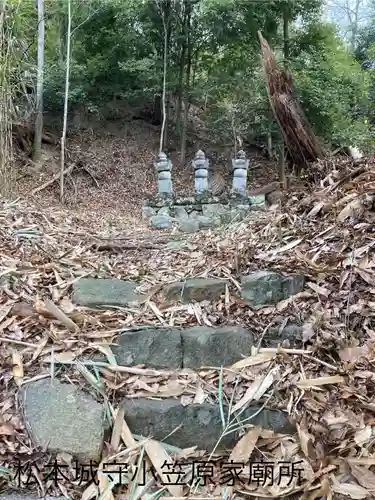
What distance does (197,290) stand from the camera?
2.17 meters

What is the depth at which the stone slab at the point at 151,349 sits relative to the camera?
5.92ft

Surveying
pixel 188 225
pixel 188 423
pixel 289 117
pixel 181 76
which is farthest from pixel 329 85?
pixel 188 423

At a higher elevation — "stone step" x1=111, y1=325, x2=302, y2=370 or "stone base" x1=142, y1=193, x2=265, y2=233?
"stone base" x1=142, y1=193, x2=265, y2=233

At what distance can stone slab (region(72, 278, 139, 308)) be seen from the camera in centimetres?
212

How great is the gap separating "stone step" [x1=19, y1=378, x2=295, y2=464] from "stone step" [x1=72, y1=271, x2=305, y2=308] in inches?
21.8

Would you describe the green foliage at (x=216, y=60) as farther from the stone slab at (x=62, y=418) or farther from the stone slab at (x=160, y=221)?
the stone slab at (x=62, y=418)

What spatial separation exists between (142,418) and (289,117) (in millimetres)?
2030

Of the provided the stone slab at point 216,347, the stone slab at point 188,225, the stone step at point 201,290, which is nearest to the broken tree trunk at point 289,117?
the stone step at point 201,290

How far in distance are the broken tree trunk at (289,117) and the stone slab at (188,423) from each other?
5.93ft

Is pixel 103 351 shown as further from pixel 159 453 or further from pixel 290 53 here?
pixel 290 53

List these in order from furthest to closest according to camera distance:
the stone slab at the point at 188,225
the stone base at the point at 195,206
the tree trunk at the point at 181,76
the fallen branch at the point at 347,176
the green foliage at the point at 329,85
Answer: the tree trunk at the point at 181,76 < the green foliage at the point at 329,85 < the stone base at the point at 195,206 < the stone slab at the point at 188,225 < the fallen branch at the point at 347,176

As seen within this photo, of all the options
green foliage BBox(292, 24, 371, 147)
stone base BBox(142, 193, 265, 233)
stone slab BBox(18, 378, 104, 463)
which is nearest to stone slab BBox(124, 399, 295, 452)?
stone slab BBox(18, 378, 104, 463)

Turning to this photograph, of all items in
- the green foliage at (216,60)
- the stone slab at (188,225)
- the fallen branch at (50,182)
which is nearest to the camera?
the stone slab at (188,225)

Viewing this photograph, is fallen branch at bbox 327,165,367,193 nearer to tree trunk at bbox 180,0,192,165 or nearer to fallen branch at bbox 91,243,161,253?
fallen branch at bbox 91,243,161,253
